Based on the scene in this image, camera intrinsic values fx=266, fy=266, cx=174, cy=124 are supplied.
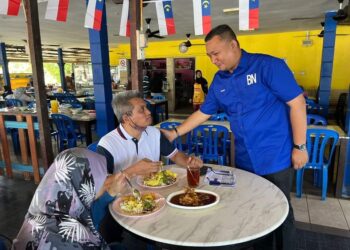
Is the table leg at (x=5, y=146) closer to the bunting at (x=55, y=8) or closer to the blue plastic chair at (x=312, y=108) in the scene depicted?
the bunting at (x=55, y=8)

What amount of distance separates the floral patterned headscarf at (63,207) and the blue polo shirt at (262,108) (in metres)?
1.01

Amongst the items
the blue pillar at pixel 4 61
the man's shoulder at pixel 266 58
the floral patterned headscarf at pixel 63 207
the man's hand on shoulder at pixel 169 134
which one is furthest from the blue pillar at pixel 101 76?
the blue pillar at pixel 4 61

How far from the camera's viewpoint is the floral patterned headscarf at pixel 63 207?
3.05 ft

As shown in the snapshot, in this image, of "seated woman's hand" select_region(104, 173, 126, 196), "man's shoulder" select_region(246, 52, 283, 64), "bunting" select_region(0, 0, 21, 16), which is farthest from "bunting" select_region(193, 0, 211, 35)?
"seated woman's hand" select_region(104, 173, 126, 196)

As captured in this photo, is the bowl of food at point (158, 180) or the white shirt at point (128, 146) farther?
the white shirt at point (128, 146)

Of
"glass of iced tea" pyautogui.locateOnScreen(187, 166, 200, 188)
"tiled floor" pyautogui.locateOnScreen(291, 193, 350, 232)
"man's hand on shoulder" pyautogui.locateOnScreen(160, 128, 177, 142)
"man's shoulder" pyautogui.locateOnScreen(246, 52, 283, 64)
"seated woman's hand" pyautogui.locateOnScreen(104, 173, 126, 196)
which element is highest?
"man's shoulder" pyautogui.locateOnScreen(246, 52, 283, 64)

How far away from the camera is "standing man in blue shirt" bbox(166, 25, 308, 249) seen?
60.3 inches

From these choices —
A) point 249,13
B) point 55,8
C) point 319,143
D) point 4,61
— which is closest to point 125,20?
point 55,8

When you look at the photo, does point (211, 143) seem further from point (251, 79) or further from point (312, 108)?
point (312, 108)

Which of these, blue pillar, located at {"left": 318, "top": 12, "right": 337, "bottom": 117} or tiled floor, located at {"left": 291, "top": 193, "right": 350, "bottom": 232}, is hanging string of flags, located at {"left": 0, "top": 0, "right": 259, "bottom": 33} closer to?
tiled floor, located at {"left": 291, "top": 193, "right": 350, "bottom": 232}

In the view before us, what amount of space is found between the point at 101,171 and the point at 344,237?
228 centimetres

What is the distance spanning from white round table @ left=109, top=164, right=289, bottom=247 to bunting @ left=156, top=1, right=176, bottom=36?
2147 millimetres

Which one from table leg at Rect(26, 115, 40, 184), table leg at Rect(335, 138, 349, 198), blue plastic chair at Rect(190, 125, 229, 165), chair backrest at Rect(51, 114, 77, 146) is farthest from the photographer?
chair backrest at Rect(51, 114, 77, 146)

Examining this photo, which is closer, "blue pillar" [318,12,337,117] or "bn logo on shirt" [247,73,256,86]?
"bn logo on shirt" [247,73,256,86]
